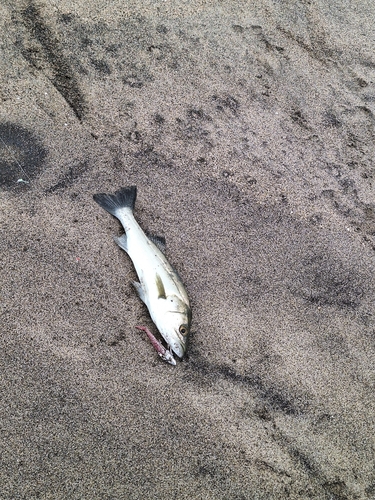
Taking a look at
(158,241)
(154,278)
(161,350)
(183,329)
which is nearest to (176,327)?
(183,329)

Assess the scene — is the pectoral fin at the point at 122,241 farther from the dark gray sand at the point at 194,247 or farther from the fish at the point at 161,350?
the fish at the point at 161,350

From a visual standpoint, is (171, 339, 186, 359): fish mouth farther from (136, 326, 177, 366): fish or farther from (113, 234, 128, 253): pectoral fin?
(113, 234, 128, 253): pectoral fin

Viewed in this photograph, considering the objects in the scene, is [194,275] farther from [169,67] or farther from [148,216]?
[169,67]

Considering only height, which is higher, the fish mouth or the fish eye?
the fish eye

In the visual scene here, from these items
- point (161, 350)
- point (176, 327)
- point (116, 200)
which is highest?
point (116, 200)


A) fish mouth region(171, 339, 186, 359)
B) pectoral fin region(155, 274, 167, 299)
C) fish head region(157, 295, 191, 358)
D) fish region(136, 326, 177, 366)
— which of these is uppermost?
pectoral fin region(155, 274, 167, 299)

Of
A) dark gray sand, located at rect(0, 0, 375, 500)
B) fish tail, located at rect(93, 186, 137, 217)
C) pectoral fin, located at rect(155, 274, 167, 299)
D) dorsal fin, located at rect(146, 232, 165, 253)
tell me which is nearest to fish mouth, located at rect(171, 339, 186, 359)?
dark gray sand, located at rect(0, 0, 375, 500)

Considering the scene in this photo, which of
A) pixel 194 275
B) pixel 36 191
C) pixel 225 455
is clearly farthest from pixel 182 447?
pixel 36 191

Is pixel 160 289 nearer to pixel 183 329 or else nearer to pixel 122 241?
pixel 183 329
